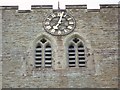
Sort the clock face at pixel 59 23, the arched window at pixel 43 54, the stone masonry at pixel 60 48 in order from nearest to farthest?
the stone masonry at pixel 60 48, the arched window at pixel 43 54, the clock face at pixel 59 23

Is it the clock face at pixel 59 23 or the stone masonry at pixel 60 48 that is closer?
the stone masonry at pixel 60 48

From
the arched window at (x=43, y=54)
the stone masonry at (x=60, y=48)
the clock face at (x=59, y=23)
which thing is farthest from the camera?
the clock face at (x=59, y=23)

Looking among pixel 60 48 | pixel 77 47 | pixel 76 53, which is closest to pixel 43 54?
pixel 60 48

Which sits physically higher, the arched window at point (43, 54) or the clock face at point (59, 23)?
the clock face at point (59, 23)

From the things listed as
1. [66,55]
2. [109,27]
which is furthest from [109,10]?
[66,55]

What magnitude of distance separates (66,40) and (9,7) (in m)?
3.62

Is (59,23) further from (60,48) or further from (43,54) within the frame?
(43,54)

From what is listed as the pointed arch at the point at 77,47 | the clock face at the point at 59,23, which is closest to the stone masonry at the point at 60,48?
the pointed arch at the point at 77,47

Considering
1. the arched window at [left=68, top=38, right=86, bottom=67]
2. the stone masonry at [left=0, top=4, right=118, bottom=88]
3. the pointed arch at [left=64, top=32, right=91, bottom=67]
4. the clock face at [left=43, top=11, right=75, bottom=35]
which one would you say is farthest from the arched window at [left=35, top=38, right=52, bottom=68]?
the arched window at [left=68, top=38, right=86, bottom=67]

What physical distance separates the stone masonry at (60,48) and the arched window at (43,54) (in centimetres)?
24

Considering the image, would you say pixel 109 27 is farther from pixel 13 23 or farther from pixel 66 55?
pixel 13 23

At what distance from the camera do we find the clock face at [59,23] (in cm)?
3222

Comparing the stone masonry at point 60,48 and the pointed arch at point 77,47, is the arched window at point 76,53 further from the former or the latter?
the stone masonry at point 60,48

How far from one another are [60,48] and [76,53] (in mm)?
858
